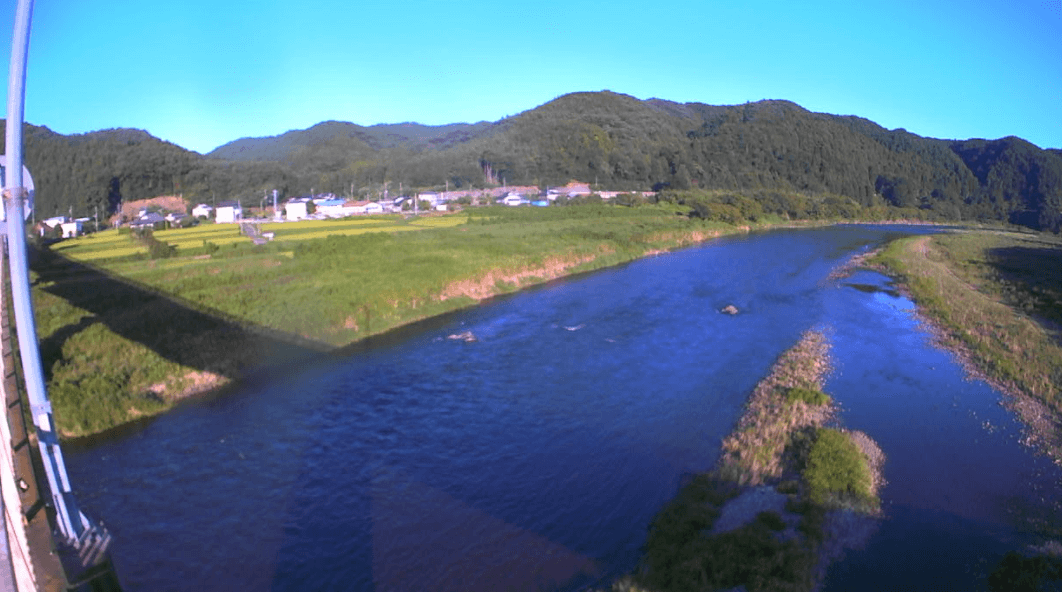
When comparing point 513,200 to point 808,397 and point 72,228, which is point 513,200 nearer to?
point 72,228

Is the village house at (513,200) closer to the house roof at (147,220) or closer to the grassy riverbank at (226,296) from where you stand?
the grassy riverbank at (226,296)

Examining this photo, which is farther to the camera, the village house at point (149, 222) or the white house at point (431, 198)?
the white house at point (431, 198)

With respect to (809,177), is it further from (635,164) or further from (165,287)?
(165,287)

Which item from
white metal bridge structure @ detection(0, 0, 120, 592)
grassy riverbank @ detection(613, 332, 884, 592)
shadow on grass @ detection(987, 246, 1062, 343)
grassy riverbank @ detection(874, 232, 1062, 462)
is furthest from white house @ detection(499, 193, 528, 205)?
white metal bridge structure @ detection(0, 0, 120, 592)

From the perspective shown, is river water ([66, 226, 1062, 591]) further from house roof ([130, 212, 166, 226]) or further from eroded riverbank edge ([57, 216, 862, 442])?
house roof ([130, 212, 166, 226])

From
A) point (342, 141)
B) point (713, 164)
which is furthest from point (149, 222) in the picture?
point (342, 141)

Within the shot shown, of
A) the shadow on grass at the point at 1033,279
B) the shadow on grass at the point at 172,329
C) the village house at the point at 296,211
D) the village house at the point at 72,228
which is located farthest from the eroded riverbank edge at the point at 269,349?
the village house at the point at 296,211

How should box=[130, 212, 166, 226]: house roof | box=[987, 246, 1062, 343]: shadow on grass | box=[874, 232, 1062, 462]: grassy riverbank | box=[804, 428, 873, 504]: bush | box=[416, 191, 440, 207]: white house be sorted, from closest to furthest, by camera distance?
box=[804, 428, 873, 504]: bush < box=[874, 232, 1062, 462]: grassy riverbank < box=[987, 246, 1062, 343]: shadow on grass < box=[130, 212, 166, 226]: house roof < box=[416, 191, 440, 207]: white house
